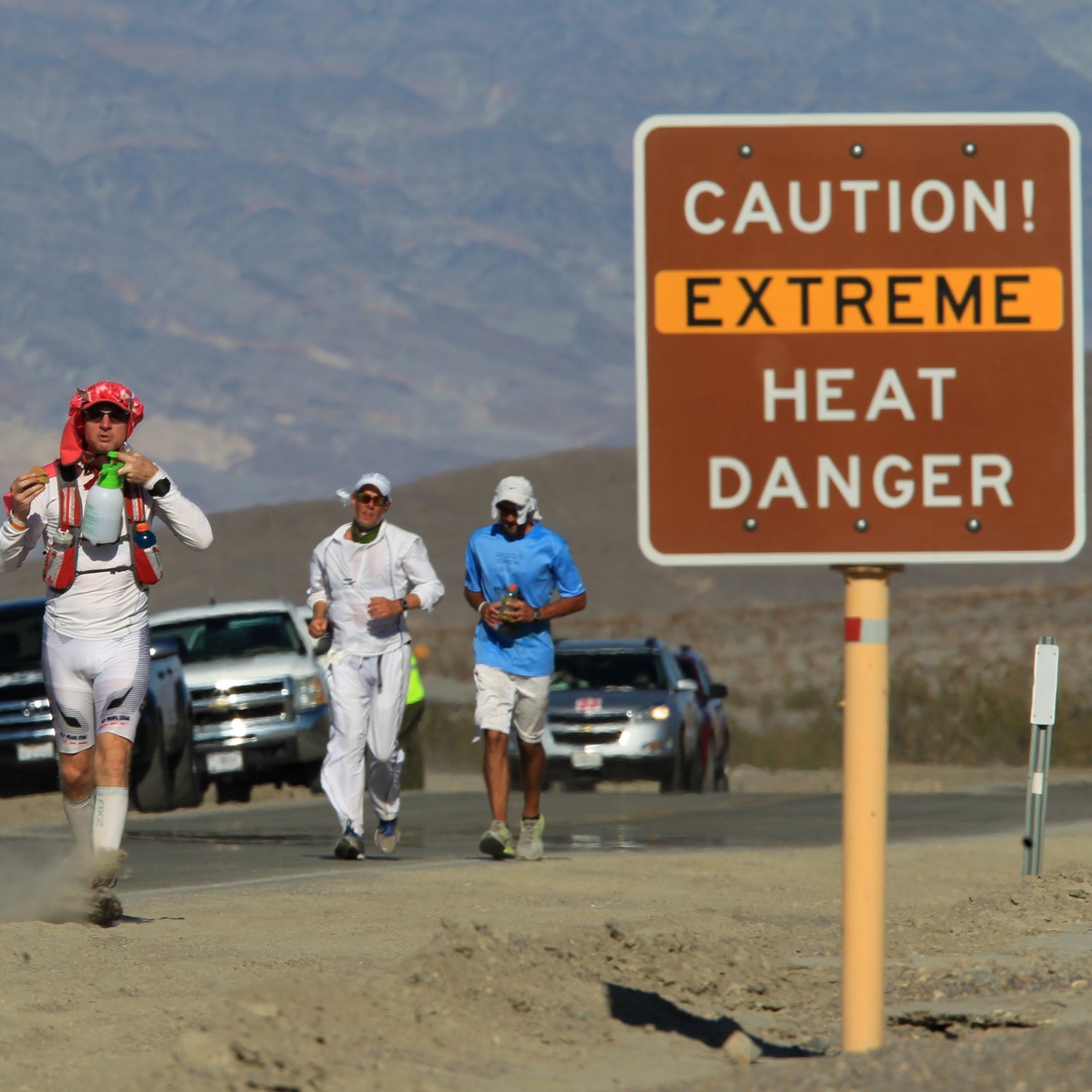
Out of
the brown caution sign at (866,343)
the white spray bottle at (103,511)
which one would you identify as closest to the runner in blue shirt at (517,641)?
the white spray bottle at (103,511)

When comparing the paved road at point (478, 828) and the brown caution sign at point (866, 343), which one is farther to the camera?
the paved road at point (478, 828)

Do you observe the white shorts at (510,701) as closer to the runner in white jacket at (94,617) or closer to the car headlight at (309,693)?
the runner in white jacket at (94,617)

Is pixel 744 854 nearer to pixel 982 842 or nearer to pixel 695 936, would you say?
pixel 982 842

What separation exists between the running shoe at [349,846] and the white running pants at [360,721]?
44 millimetres

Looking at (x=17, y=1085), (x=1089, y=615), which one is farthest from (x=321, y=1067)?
(x=1089, y=615)

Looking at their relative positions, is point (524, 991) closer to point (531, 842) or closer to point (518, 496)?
point (531, 842)

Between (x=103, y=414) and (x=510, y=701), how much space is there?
3.90 meters

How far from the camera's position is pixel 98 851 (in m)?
8.89

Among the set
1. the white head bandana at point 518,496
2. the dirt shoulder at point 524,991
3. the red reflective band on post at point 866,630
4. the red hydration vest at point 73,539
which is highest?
the white head bandana at point 518,496

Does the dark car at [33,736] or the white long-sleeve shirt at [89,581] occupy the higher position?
the white long-sleeve shirt at [89,581]

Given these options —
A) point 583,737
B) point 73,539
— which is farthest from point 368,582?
point 583,737

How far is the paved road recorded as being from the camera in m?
12.6

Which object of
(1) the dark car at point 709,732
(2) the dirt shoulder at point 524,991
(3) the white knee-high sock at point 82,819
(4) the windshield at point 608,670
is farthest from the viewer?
(4) the windshield at point 608,670

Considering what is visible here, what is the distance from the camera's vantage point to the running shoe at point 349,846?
1248 cm
